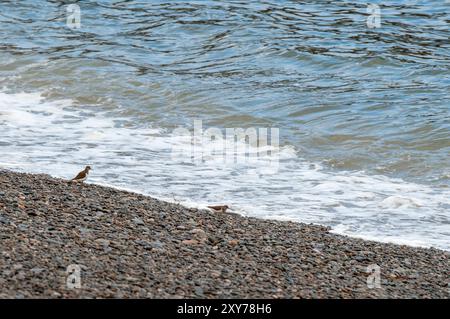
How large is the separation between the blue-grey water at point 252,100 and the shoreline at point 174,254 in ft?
2.68

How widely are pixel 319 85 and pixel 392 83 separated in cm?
109

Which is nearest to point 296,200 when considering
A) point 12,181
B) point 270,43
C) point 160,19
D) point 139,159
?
point 139,159

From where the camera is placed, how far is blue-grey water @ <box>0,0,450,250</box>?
859 cm

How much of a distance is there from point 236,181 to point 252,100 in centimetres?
362

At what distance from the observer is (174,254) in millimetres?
5887

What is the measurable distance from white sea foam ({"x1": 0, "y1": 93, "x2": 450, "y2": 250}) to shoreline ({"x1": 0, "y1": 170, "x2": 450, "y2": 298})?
66cm
